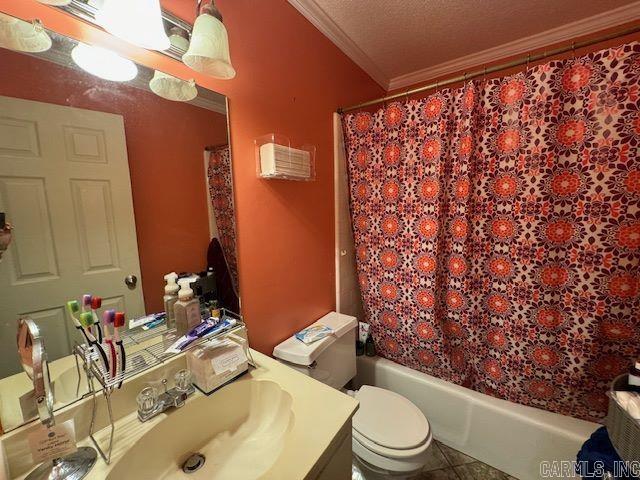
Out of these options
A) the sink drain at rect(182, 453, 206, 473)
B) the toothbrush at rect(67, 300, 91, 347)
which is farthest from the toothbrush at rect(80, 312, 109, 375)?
the sink drain at rect(182, 453, 206, 473)

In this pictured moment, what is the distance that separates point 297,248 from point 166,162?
696 millimetres

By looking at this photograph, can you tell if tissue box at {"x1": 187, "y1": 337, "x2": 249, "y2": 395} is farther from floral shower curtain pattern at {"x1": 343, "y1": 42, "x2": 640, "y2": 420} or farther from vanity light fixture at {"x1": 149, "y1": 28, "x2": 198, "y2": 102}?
floral shower curtain pattern at {"x1": 343, "y1": 42, "x2": 640, "y2": 420}

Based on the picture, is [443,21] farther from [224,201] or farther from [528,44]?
[224,201]

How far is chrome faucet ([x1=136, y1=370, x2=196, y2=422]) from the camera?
72 centimetres

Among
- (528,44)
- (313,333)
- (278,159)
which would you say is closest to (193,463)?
(313,333)

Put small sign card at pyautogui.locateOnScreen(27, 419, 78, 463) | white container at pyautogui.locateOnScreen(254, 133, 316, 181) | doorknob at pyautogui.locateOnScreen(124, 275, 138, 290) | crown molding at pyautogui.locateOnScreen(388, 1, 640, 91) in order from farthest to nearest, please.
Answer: crown molding at pyautogui.locateOnScreen(388, 1, 640, 91)
white container at pyautogui.locateOnScreen(254, 133, 316, 181)
doorknob at pyautogui.locateOnScreen(124, 275, 138, 290)
small sign card at pyautogui.locateOnScreen(27, 419, 78, 463)

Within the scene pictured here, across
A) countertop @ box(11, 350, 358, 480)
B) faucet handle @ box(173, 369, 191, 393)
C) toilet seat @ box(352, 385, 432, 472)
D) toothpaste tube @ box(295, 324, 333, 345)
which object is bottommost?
toilet seat @ box(352, 385, 432, 472)

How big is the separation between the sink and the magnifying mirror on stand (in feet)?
0.26

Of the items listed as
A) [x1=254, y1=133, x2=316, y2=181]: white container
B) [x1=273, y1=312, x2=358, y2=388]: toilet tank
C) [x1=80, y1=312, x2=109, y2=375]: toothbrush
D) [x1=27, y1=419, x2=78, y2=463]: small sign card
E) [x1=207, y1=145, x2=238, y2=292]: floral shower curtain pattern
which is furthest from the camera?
[x1=273, y1=312, x2=358, y2=388]: toilet tank

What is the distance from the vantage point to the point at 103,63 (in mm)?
704

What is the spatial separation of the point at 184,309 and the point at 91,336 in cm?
25

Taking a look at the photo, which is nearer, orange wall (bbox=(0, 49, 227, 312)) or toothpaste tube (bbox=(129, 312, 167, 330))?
orange wall (bbox=(0, 49, 227, 312))

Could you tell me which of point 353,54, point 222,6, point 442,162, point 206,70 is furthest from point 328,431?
point 353,54

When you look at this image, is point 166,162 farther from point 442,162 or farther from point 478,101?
point 478,101
